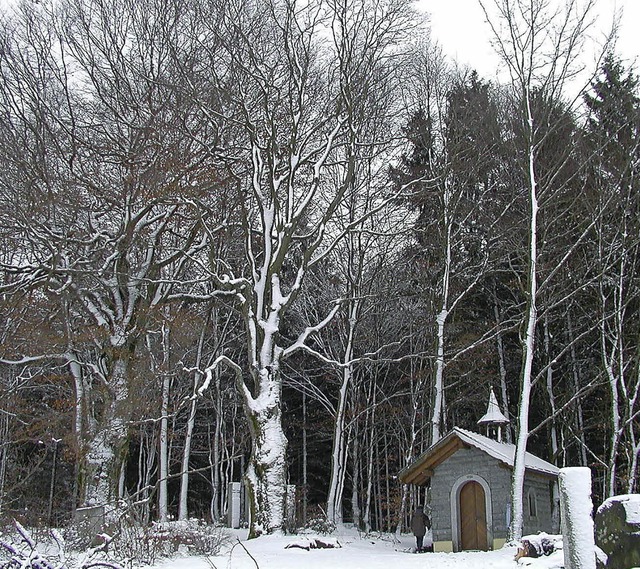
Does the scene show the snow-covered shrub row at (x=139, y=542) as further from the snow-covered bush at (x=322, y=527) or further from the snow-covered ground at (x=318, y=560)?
the snow-covered bush at (x=322, y=527)

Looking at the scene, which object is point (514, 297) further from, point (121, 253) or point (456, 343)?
point (121, 253)

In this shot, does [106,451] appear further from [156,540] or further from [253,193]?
[253,193]

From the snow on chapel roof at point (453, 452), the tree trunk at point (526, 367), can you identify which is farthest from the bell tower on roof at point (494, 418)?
the tree trunk at point (526, 367)

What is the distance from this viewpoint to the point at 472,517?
19750mm

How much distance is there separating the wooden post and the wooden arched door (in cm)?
1495

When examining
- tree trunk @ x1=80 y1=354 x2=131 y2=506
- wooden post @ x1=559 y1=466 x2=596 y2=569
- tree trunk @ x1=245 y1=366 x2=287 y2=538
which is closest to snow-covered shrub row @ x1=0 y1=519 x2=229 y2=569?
tree trunk @ x1=245 y1=366 x2=287 y2=538

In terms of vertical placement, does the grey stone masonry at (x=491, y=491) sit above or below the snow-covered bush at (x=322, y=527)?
above

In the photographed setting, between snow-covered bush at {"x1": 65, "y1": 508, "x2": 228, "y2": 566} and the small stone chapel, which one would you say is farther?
the small stone chapel

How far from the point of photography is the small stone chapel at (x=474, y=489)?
19.0 meters

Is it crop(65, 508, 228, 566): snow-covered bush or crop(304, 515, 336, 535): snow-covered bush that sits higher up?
crop(65, 508, 228, 566): snow-covered bush

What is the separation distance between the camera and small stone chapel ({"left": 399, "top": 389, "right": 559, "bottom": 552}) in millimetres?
19000

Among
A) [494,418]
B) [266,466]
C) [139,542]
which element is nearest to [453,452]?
[494,418]

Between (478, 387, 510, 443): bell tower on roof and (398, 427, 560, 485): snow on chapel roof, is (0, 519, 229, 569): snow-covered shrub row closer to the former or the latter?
(398, 427, 560, 485): snow on chapel roof

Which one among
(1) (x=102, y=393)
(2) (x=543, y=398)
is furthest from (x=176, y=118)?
(2) (x=543, y=398)
